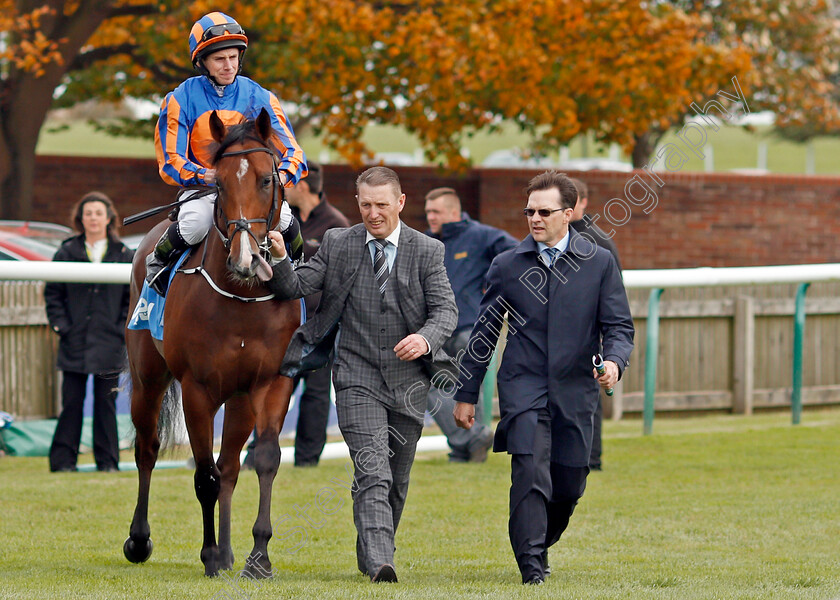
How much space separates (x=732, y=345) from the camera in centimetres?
1138

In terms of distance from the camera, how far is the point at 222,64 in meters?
5.38

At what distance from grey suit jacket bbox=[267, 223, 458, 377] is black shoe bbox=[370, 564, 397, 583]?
89 cm

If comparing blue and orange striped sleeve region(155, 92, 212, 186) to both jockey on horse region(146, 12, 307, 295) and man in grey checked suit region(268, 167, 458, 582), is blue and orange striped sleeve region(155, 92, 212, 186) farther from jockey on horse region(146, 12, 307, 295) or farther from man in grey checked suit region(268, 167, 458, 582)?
man in grey checked suit region(268, 167, 458, 582)

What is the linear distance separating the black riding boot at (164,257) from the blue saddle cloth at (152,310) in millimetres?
33

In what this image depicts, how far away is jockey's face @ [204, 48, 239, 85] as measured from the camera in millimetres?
5371

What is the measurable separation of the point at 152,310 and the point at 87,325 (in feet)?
8.69

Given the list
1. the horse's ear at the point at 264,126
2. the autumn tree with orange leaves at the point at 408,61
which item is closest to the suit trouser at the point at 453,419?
the horse's ear at the point at 264,126

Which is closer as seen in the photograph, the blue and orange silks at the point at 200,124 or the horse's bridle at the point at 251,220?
the horse's bridle at the point at 251,220

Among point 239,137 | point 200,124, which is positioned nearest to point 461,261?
point 200,124

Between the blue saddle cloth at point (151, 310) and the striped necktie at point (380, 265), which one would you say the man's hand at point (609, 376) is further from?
the blue saddle cloth at point (151, 310)

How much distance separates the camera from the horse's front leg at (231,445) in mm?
5371

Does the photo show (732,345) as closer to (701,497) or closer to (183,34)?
(701,497)

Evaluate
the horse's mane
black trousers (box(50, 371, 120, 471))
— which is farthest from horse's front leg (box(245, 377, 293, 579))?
black trousers (box(50, 371, 120, 471))

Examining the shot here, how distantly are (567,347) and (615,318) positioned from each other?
24 cm
